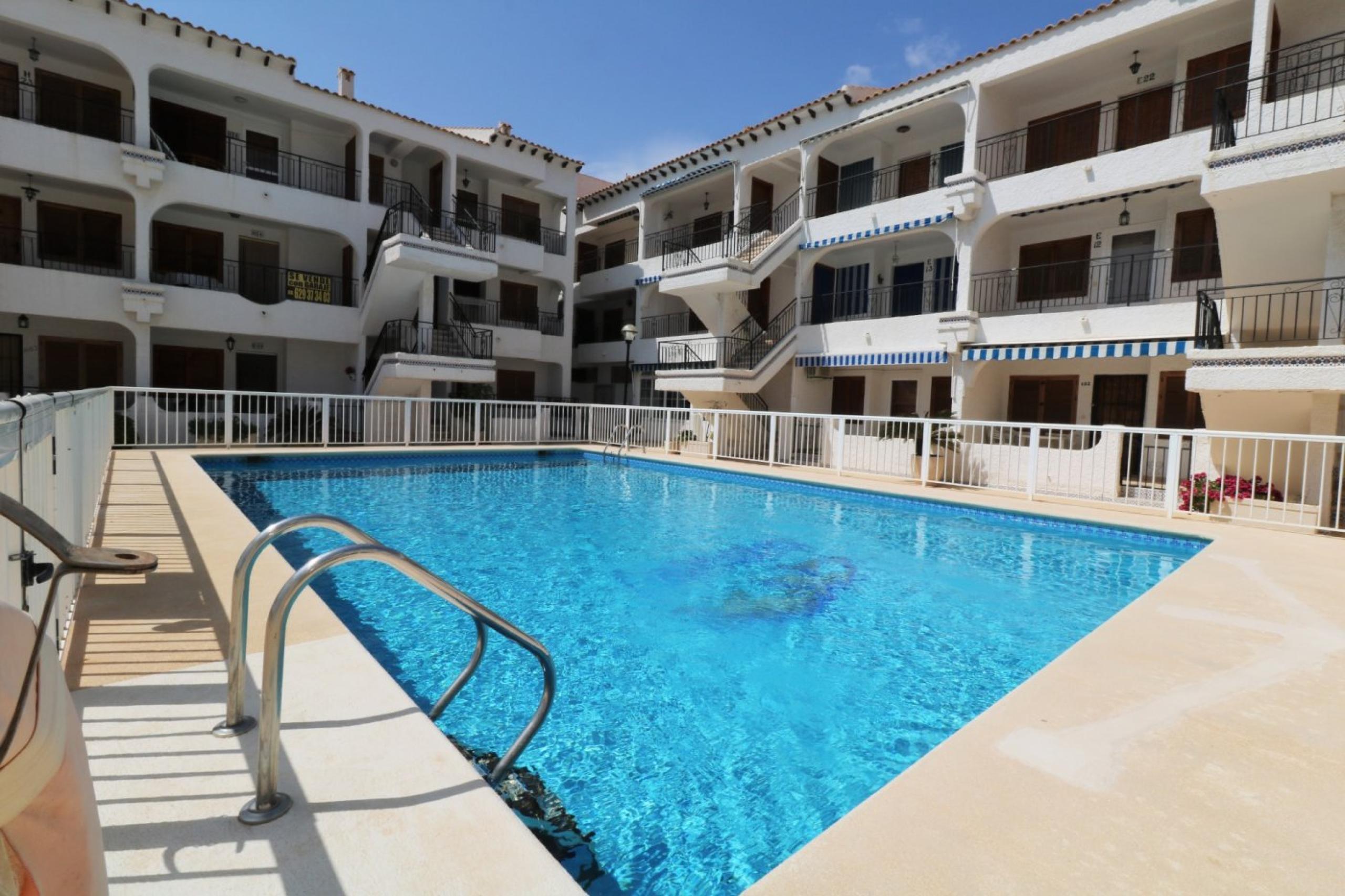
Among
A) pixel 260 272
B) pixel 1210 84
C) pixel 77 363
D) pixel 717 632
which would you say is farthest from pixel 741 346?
pixel 77 363

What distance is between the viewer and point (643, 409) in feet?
60.6

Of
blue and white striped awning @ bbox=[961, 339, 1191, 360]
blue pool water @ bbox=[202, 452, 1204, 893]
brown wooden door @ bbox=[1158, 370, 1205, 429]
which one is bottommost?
blue pool water @ bbox=[202, 452, 1204, 893]

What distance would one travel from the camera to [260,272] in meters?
19.5

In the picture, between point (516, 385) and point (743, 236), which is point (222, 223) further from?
point (743, 236)

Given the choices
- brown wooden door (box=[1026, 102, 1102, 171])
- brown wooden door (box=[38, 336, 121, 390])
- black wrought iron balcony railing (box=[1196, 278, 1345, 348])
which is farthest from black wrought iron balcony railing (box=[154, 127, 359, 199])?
black wrought iron balcony railing (box=[1196, 278, 1345, 348])

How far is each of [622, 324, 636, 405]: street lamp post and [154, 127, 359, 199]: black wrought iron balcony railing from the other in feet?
29.0

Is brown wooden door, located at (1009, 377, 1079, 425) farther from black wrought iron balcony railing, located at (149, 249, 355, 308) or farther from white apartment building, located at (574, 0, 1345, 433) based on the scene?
black wrought iron balcony railing, located at (149, 249, 355, 308)

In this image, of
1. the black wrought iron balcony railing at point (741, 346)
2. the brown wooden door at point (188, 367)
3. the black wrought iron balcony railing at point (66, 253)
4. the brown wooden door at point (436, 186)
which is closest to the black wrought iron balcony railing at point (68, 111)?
the black wrought iron balcony railing at point (66, 253)

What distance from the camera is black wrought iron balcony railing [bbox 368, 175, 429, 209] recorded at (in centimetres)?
2064

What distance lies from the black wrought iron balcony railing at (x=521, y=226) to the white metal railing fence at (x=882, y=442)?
307 inches

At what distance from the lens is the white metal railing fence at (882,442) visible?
9.67m

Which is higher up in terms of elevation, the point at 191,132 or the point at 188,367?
the point at 191,132

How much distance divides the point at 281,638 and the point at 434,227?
2035 centimetres

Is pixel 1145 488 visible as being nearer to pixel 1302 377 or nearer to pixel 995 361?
pixel 1302 377
